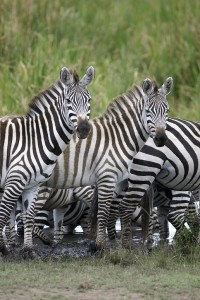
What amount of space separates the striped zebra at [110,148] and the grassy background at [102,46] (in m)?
4.33

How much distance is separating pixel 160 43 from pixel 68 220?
8.02 m

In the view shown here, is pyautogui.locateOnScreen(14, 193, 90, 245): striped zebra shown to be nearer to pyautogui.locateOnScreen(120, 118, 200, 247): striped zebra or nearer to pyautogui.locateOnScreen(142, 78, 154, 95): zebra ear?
pyautogui.locateOnScreen(120, 118, 200, 247): striped zebra

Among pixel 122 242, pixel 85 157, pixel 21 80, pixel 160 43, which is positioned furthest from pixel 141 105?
pixel 160 43

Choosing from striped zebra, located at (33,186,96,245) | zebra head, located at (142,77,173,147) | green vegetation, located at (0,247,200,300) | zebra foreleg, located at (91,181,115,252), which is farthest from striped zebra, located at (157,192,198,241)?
green vegetation, located at (0,247,200,300)

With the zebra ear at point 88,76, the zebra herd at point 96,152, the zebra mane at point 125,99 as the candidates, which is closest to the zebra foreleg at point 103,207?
the zebra herd at point 96,152

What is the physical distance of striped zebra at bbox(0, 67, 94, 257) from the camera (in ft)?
33.9

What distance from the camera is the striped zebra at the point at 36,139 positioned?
10.3m

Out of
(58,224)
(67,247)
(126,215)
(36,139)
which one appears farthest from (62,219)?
(36,139)

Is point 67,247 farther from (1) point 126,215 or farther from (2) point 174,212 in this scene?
(2) point 174,212

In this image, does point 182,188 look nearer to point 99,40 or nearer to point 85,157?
point 85,157

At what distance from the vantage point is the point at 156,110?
10.8 metres

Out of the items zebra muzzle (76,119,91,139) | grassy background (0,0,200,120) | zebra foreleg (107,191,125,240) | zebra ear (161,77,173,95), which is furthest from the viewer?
grassy background (0,0,200,120)

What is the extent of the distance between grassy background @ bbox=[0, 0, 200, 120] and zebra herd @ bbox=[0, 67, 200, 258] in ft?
14.0

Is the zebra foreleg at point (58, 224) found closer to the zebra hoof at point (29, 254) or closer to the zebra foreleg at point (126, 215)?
the zebra foreleg at point (126, 215)
